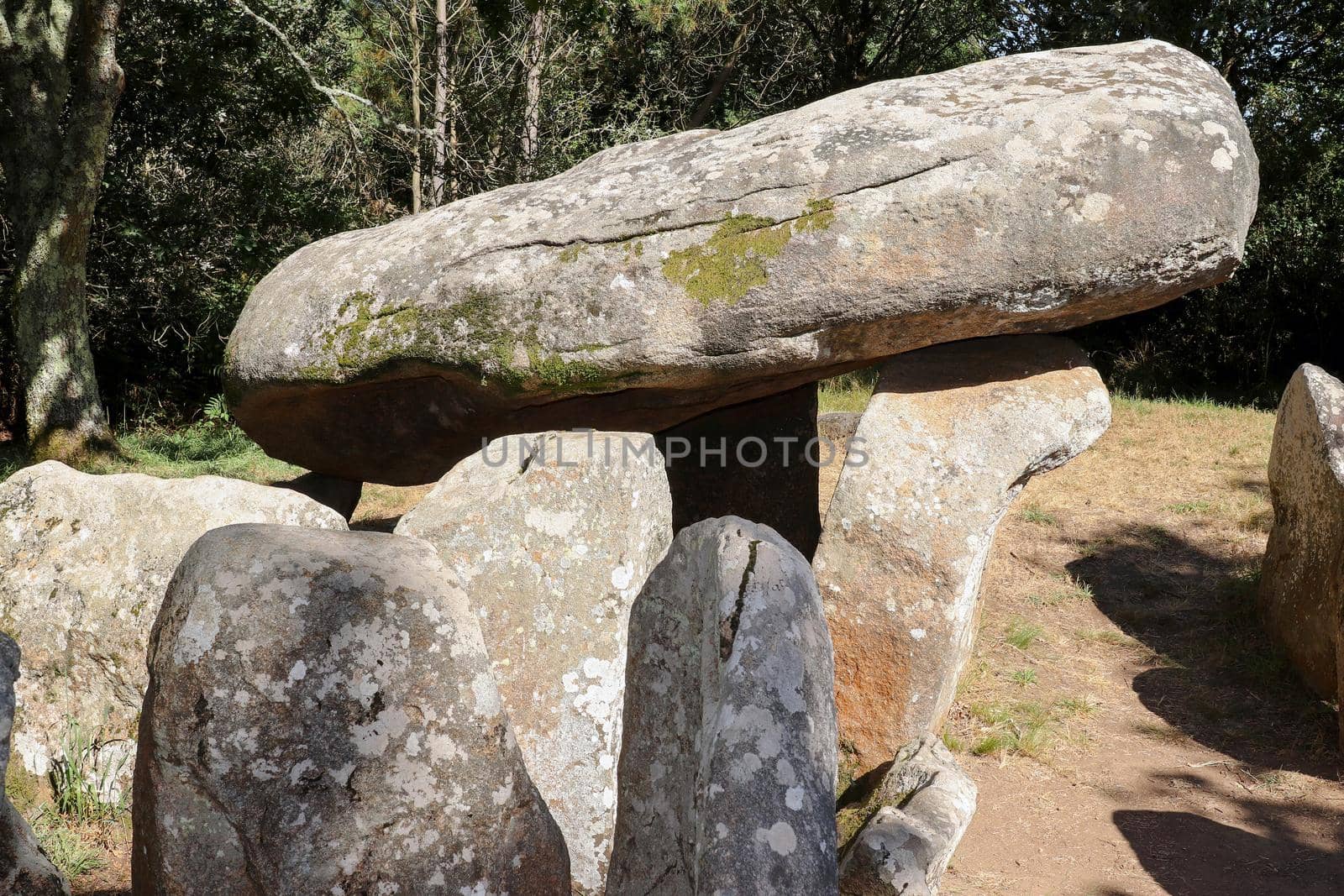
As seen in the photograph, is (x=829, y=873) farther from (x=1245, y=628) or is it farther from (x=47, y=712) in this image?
(x=1245, y=628)

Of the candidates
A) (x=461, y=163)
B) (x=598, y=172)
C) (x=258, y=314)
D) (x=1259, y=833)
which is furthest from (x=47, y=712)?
(x=461, y=163)

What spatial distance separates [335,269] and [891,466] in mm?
2321

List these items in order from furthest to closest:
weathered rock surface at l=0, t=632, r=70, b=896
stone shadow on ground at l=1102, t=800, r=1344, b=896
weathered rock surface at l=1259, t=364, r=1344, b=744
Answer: weathered rock surface at l=1259, t=364, r=1344, b=744
stone shadow on ground at l=1102, t=800, r=1344, b=896
weathered rock surface at l=0, t=632, r=70, b=896

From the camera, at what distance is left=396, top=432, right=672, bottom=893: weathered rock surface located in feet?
10.8

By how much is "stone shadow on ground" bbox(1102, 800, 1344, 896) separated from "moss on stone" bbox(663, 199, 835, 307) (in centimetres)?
234

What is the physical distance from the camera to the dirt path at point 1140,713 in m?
3.70

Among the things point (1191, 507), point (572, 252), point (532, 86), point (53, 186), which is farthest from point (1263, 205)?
point (53, 186)

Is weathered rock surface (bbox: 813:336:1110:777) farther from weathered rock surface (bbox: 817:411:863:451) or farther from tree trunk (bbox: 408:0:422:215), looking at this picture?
tree trunk (bbox: 408:0:422:215)

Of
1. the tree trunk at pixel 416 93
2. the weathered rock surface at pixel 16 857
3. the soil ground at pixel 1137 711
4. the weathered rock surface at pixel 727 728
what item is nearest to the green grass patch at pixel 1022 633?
the soil ground at pixel 1137 711

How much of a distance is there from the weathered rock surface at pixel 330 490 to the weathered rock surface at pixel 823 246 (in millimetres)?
1243

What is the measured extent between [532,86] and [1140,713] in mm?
8683

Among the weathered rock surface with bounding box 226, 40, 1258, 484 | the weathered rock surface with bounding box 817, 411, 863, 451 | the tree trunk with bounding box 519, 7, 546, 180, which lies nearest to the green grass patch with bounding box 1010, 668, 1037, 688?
the weathered rock surface with bounding box 226, 40, 1258, 484

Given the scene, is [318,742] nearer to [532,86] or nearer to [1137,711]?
[1137,711]

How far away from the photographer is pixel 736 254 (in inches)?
149
